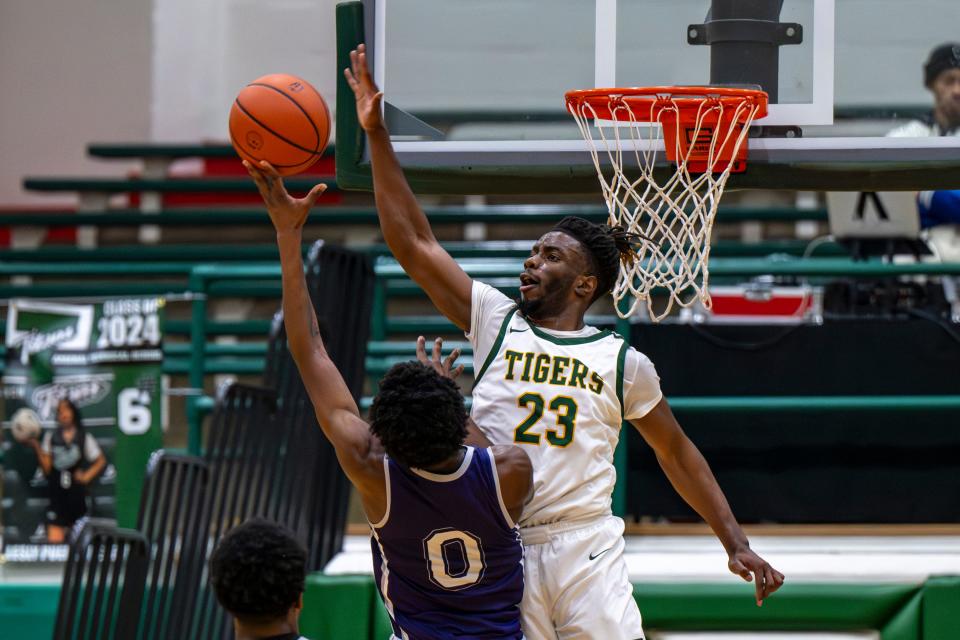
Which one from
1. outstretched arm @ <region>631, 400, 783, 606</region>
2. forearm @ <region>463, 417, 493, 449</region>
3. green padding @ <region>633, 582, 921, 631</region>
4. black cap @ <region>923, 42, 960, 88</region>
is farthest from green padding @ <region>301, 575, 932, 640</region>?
black cap @ <region>923, 42, 960, 88</region>

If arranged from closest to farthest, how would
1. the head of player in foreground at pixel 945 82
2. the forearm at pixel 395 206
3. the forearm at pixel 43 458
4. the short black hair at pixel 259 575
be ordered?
1. the short black hair at pixel 259 575
2. the forearm at pixel 395 206
3. the head of player in foreground at pixel 945 82
4. the forearm at pixel 43 458

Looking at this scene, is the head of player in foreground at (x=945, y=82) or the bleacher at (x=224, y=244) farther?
the bleacher at (x=224, y=244)

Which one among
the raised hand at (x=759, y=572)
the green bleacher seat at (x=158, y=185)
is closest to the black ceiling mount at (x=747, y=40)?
the raised hand at (x=759, y=572)

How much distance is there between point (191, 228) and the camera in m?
11.0

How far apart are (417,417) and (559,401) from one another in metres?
0.58

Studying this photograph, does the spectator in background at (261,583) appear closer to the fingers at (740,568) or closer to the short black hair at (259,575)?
the short black hair at (259,575)

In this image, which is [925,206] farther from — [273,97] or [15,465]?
[15,465]

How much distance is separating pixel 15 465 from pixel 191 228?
422cm

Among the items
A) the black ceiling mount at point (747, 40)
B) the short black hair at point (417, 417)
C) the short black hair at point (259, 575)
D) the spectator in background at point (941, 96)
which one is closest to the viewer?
the short black hair at point (259, 575)

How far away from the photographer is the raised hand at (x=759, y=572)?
373cm

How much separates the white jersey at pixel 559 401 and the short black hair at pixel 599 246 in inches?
8.1

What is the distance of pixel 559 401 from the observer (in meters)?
3.66

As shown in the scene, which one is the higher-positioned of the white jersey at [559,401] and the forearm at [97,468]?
the white jersey at [559,401]

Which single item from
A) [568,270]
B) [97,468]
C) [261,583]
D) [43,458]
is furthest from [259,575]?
[43,458]
